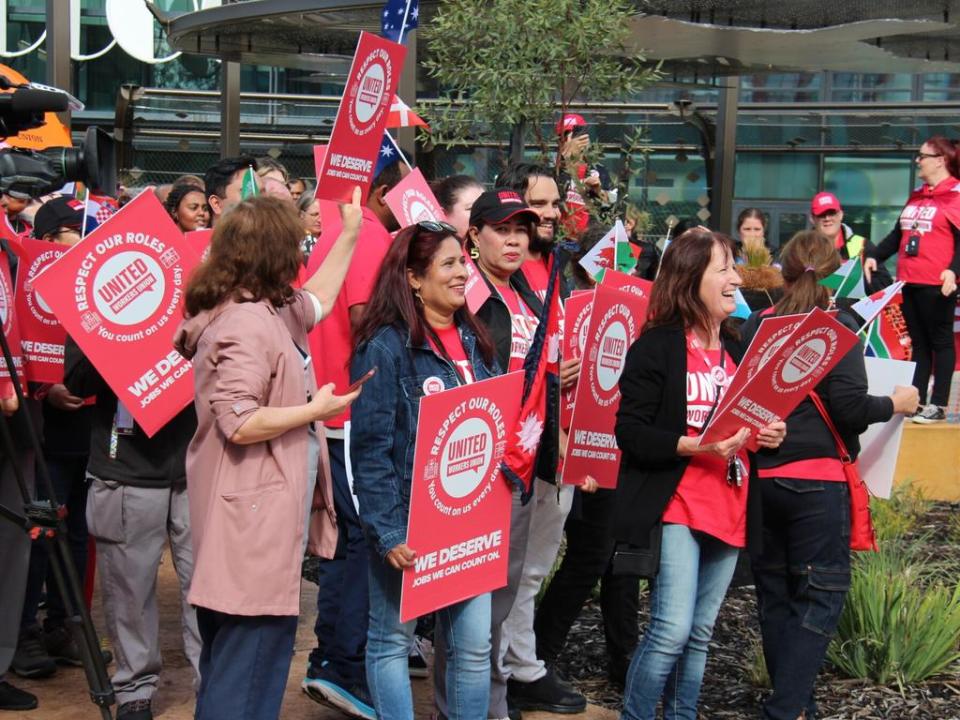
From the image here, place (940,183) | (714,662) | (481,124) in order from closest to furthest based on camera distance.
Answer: (714,662) → (481,124) → (940,183)

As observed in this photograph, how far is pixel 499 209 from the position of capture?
543 centimetres

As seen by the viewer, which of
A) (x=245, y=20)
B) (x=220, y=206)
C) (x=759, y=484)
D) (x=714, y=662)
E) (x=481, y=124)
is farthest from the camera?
(x=245, y=20)

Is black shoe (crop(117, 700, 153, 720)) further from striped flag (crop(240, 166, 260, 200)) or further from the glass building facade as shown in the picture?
the glass building facade

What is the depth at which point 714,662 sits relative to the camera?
6.61 meters

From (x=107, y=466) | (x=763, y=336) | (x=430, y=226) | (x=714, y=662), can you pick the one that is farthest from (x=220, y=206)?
(x=714, y=662)

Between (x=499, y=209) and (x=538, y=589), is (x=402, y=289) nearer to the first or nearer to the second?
(x=499, y=209)

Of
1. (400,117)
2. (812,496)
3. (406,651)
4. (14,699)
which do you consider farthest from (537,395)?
(400,117)

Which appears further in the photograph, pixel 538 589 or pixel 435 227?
pixel 538 589

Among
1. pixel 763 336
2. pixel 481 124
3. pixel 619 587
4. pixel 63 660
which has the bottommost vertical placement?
pixel 63 660

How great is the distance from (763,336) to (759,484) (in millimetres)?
726

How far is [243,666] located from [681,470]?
1.68 m

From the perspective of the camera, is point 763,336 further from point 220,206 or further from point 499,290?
point 220,206

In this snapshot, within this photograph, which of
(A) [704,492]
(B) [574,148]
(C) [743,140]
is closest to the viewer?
(A) [704,492]

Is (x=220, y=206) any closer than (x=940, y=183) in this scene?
Yes
